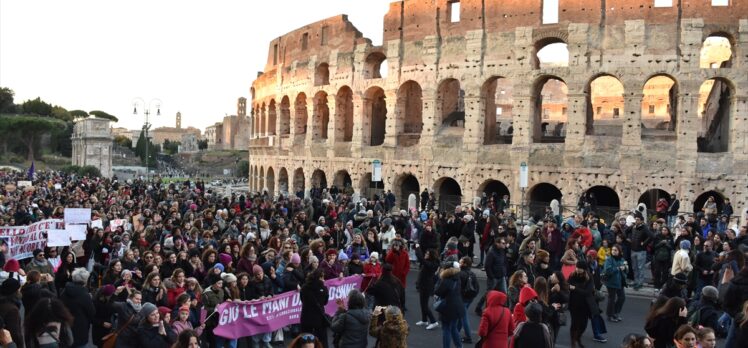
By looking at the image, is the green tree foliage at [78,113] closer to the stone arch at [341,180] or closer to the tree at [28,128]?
the tree at [28,128]

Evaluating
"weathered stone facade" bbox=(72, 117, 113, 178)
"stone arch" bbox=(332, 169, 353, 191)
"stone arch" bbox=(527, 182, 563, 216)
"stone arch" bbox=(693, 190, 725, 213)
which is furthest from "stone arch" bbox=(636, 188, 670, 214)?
"weathered stone facade" bbox=(72, 117, 113, 178)

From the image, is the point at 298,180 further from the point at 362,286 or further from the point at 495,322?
the point at 495,322

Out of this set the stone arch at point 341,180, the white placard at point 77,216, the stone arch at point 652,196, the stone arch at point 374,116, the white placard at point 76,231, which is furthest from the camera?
the stone arch at point 341,180

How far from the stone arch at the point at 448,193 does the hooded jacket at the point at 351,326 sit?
70.1ft

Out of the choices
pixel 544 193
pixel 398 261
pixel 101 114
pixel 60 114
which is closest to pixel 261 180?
pixel 544 193

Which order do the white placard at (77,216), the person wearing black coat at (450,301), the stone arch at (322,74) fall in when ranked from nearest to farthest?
1. the person wearing black coat at (450,301)
2. the white placard at (77,216)
3. the stone arch at (322,74)

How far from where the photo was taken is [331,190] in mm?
32438

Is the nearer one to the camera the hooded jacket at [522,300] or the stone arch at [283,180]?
the hooded jacket at [522,300]

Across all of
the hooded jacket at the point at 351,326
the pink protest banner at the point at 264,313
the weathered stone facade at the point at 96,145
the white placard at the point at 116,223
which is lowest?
the pink protest banner at the point at 264,313

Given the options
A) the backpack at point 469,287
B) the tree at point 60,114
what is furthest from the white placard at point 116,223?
the tree at point 60,114

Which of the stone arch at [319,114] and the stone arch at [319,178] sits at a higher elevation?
the stone arch at [319,114]

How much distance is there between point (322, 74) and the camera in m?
37.9

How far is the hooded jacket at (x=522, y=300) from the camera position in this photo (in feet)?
28.0

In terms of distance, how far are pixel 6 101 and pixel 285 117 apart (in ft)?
278
